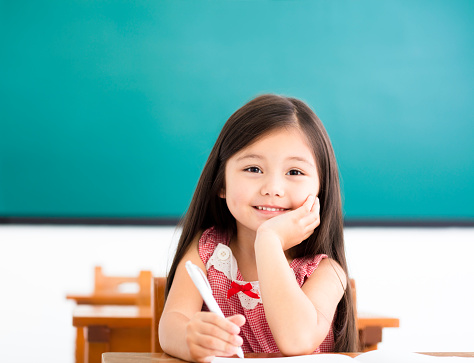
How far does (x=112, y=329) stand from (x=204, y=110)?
86.0 inches

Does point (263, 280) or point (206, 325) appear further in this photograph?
point (263, 280)

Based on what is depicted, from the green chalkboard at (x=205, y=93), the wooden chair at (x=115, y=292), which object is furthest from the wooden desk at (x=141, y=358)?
the green chalkboard at (x=205, y=93)

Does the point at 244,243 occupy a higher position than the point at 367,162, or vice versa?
the point at 367,162

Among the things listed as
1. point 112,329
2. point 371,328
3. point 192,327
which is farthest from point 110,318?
point 192,327

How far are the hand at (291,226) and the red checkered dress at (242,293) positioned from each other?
4.3 inches

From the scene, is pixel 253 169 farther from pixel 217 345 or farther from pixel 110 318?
pixel 110 318

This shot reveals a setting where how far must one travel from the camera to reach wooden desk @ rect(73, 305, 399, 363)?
1.93 metres

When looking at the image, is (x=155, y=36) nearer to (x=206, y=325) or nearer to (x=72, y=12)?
(x=72, y=12)

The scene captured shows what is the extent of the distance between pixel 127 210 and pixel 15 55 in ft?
4.30

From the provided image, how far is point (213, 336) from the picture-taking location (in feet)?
2.40

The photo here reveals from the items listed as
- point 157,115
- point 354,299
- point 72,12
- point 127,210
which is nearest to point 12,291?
point 127,210

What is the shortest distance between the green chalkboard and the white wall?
150 millimetres

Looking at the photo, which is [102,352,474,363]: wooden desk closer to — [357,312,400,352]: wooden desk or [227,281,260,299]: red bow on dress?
[227,281,260,299]: red bow on dress

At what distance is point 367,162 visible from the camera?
3975 mm
